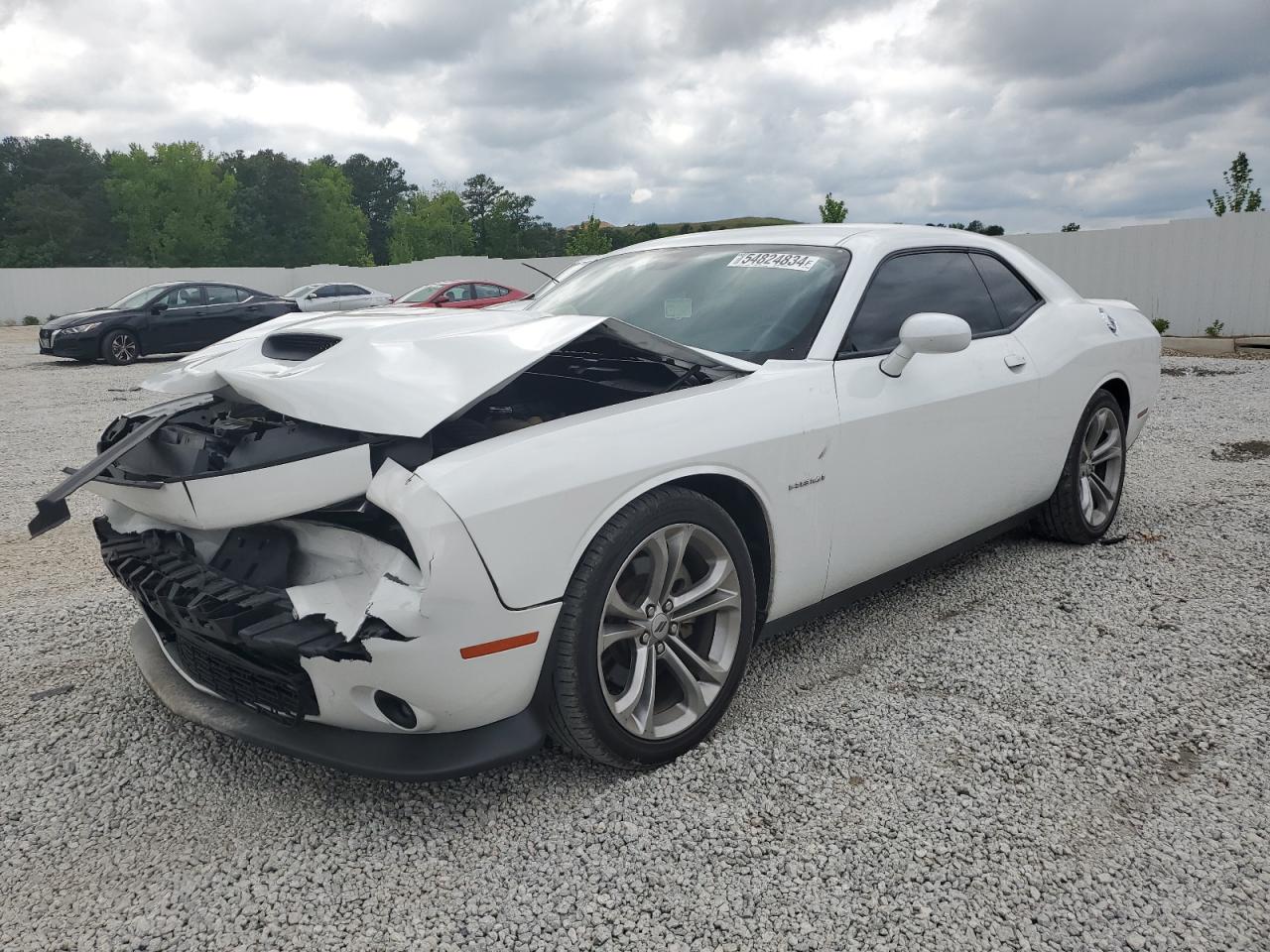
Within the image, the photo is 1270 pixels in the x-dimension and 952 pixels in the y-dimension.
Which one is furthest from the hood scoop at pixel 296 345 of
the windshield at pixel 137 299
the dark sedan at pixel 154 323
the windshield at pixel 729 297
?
the windshield at pixel 137 299

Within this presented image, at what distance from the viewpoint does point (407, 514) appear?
202 centimetres

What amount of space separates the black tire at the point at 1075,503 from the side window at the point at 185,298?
15573mm

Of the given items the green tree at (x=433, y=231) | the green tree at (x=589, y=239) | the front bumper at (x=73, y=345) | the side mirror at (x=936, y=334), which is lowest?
the side mirror at (x=936, y=334)

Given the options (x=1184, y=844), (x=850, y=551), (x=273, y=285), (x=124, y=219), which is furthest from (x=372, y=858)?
(x=124, y=219)

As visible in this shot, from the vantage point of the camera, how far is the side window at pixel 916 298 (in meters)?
3.14

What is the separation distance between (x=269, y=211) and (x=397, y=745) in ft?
275

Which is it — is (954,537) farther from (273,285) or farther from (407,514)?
(273,285)

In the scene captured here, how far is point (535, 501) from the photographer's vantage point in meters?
2.12

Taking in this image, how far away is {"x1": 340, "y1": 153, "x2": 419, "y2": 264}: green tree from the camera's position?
99.2m

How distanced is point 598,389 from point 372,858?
1456 millimetres

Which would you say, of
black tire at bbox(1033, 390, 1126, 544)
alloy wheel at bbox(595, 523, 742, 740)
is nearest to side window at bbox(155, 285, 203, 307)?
black tire at bbox(1033, 390, 1126, 544)

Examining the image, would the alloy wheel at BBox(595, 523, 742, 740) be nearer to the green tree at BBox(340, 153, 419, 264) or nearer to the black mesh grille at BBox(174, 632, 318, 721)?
the black mesh grille at BBox(174, 632, 318, 721)

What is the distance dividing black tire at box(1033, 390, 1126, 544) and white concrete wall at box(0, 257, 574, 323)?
97.0 ft

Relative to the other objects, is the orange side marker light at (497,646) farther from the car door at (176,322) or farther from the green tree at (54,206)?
the green tree at (54,206)
